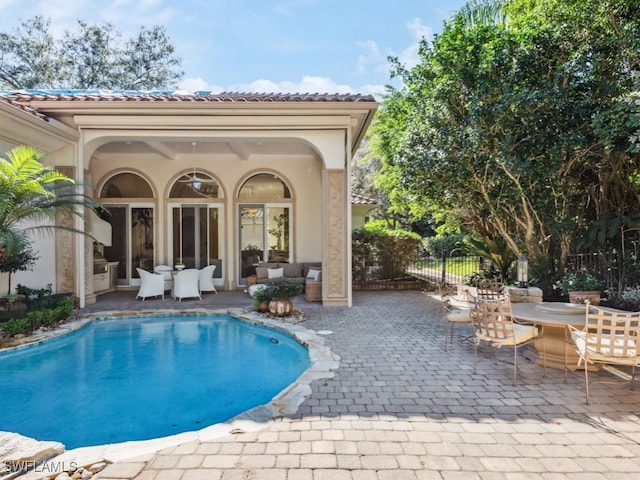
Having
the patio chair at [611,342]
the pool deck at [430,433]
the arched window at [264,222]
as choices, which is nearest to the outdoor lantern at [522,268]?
the pool deck at [430,433]

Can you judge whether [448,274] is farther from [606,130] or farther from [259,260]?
[606,130]

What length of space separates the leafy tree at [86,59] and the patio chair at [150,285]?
16.6 metres

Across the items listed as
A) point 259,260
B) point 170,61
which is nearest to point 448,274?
point 259,260

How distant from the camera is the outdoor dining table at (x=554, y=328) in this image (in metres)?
4.72

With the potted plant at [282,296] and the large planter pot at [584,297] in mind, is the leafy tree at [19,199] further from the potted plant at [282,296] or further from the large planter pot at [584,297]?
the large planter pot at [584,297]

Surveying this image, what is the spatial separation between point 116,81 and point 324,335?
72.3ft

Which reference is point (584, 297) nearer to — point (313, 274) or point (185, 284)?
point (313, 274)

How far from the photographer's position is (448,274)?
44.9ft

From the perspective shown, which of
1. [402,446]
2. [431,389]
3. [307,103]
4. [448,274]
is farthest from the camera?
[448,274]

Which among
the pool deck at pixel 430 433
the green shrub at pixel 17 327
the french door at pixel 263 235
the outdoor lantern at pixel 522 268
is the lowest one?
the pool deck at pixel 430 433

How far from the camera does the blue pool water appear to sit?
163 inches

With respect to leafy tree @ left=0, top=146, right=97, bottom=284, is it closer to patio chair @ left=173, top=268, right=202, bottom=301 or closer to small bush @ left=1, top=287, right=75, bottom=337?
small bush @ left=1, top=287, right=75, bottom=337

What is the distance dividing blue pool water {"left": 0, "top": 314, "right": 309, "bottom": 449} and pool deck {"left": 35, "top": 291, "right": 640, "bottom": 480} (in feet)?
3.82

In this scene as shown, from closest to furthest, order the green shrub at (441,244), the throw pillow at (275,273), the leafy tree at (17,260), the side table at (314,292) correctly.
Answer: the leafy tree at (17,260) < the side table at (314,292) < the throw pillow at (275,273) < the green shrub at (441,244)
